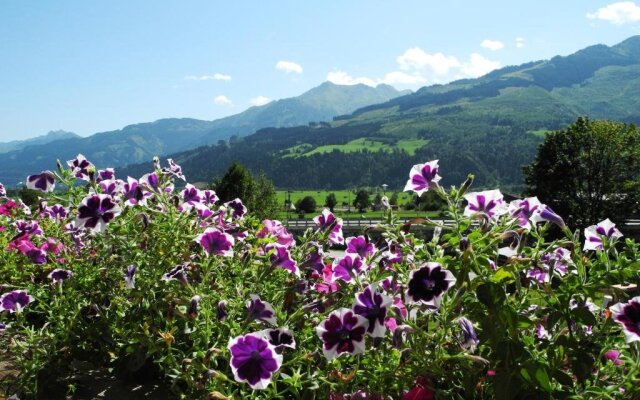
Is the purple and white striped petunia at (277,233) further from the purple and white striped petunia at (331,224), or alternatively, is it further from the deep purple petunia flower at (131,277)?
the deep purple petunia flower at (131,277)

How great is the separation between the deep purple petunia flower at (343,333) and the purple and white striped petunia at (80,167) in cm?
218

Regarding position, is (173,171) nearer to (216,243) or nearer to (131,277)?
(131,277)

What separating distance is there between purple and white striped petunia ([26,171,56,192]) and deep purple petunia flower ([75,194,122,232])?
89cm

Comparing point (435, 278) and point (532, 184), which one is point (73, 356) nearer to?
point (435, 278)

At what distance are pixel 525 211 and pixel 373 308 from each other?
2.64ft

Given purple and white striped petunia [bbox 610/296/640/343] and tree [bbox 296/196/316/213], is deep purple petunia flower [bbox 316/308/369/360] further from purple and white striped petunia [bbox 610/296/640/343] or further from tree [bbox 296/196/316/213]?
tree [bbox 296/196/316/213]

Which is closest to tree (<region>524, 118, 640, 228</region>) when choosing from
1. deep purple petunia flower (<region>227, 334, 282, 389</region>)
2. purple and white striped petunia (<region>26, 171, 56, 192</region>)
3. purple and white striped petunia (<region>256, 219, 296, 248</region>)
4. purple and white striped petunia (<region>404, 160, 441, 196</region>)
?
purple and white striped petunia (<region>256, 219, 296, 248</region>)

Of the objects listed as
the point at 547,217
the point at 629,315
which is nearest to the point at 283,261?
the point at 547,217

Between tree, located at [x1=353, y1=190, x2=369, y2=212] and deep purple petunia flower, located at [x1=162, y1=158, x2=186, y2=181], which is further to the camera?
tree, located at [x1=353, y1=190, x2=369, y2=212]

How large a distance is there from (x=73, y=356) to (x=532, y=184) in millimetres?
42655

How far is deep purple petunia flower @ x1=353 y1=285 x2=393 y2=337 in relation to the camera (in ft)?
5.93

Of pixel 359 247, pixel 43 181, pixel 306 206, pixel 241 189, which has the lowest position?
pixel 306 206

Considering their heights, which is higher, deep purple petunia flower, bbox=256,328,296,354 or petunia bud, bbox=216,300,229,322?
petunia bud, bbox=216,300,229,322

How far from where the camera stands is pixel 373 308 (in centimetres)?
183
